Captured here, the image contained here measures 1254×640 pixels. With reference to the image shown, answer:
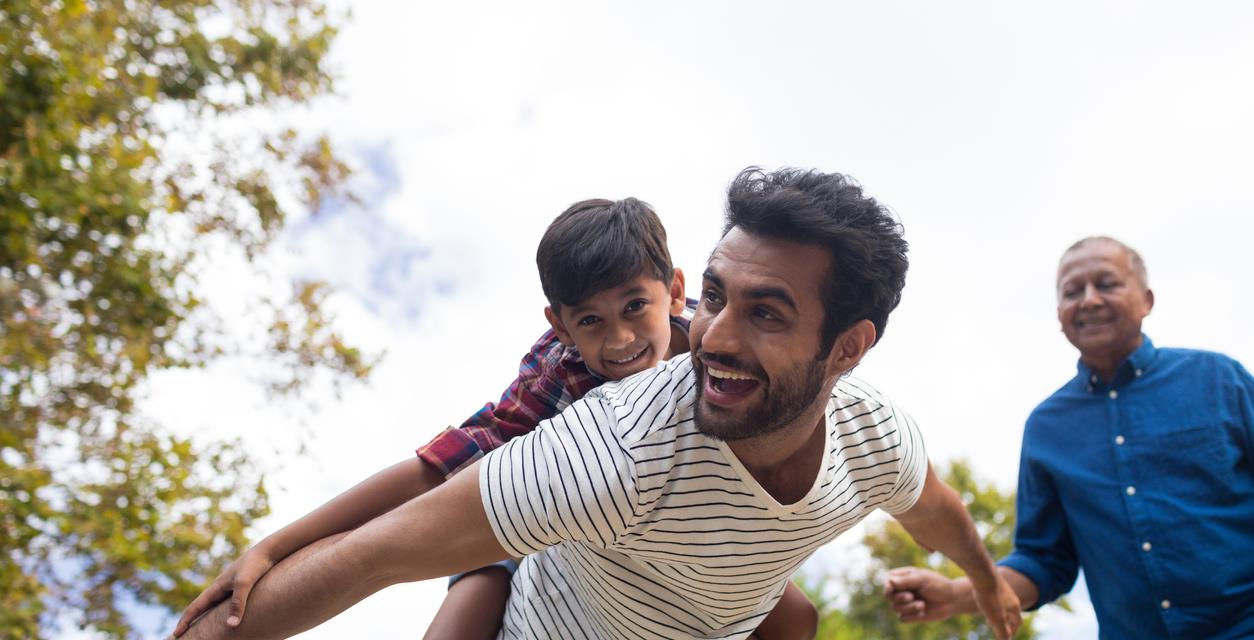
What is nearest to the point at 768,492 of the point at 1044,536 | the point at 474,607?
the point at 474,607

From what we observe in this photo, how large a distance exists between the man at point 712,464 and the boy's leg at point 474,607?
395 mm

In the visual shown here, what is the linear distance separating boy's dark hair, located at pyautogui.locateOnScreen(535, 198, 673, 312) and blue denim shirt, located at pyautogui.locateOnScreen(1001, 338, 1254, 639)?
196cm

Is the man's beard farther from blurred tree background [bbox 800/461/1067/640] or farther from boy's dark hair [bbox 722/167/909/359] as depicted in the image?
blurred tree background [bbox 800/461/1067/640]

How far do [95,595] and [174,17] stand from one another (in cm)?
349

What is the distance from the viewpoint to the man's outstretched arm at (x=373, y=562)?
1898 mm

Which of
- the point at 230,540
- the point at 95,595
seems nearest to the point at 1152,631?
the point at 230,540

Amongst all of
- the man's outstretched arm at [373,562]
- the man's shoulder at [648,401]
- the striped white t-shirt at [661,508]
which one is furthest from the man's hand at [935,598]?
the man's outstretched arm at [373,562]

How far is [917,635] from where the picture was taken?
37.0ft

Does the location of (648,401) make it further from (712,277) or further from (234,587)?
(234,587)

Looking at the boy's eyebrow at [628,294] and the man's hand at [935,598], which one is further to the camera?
the man's hand at [935,598]

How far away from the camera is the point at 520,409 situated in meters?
2.41

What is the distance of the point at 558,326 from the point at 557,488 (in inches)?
30.4

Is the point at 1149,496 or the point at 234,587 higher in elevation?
the point at 234,587

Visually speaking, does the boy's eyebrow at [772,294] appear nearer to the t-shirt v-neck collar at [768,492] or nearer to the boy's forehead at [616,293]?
the t-shirt v-neck collar at [768,492]
